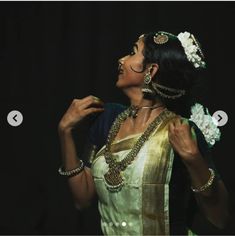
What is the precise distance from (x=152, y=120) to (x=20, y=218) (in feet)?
2.85

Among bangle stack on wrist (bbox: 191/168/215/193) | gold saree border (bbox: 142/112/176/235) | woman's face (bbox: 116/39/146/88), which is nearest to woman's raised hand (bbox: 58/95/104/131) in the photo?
woman's face (bbox: 116/39/146/88)

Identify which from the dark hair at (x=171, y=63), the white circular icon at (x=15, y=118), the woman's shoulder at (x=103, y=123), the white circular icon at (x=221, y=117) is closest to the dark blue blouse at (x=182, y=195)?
the dark hair at (x=171, y=63)

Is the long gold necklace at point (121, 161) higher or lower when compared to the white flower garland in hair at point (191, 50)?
lower

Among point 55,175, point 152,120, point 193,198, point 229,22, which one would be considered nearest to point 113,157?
point 152,120

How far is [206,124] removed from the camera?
180 centimetres

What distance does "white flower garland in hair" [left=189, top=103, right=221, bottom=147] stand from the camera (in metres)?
1.79

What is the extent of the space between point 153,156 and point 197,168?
14 centimetres

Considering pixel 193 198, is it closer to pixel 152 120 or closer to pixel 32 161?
pixel 152 120

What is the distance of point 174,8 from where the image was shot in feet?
7.59

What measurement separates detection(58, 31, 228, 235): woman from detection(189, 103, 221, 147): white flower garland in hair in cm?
3

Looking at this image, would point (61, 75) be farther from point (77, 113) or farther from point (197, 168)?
point (197, 168)

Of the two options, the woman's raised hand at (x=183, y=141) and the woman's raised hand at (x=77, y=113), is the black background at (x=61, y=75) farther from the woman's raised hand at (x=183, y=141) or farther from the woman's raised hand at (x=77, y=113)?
the woman's raised hand at (x=183, y=141)

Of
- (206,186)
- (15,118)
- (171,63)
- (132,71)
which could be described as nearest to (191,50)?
(171,63)

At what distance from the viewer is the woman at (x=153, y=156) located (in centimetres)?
167
